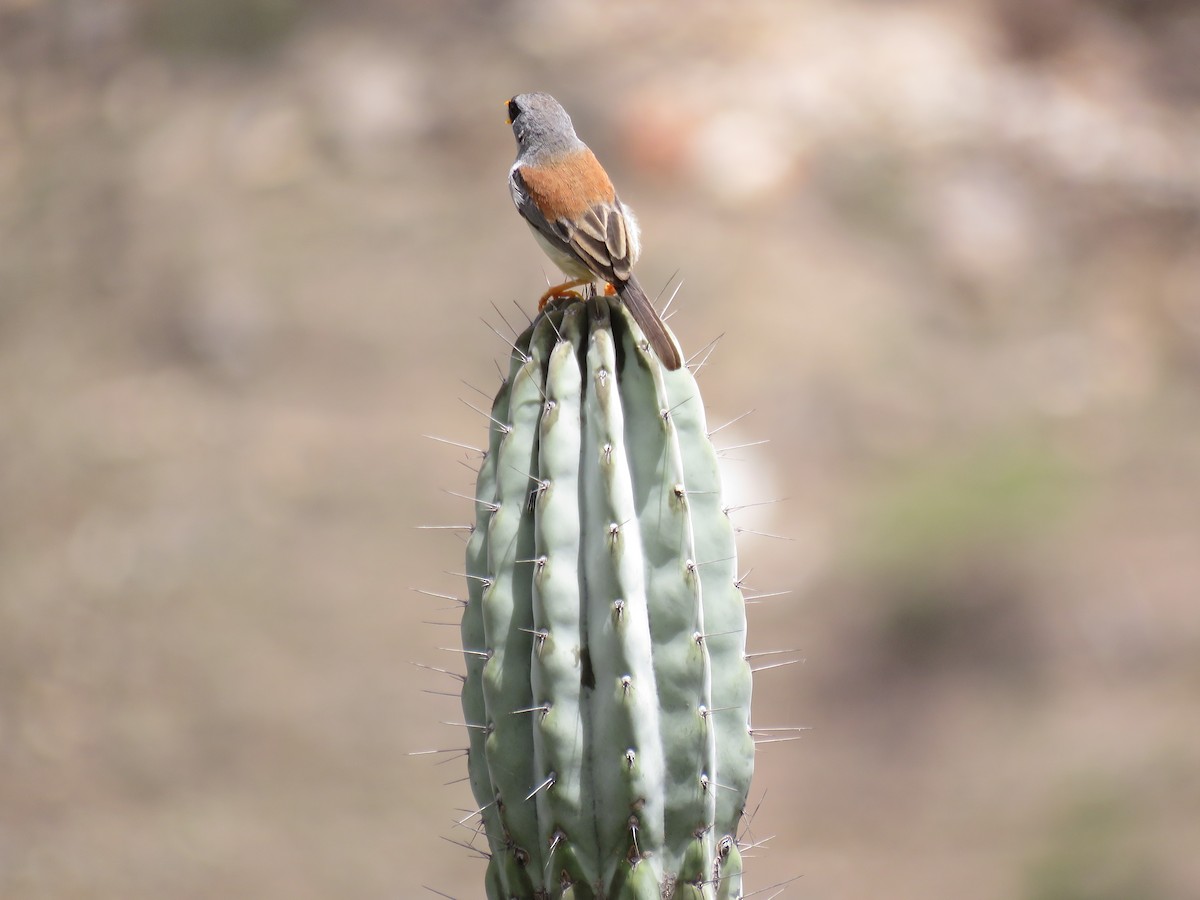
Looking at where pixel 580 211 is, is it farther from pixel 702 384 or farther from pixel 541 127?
pixel 702 384

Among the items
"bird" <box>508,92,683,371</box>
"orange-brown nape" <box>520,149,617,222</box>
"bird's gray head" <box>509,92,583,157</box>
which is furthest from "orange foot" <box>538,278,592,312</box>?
"bird's gray head" <box>509,92,583,157</box>

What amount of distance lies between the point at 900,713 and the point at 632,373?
6.25 m

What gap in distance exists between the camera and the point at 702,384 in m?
11.4

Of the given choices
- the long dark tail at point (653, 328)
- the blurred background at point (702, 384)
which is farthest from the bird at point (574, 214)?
the blurred background at point (702, 384)

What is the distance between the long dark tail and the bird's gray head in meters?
0.69

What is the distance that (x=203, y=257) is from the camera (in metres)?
12.6

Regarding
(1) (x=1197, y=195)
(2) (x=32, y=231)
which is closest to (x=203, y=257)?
(2) (x=32, y=231)

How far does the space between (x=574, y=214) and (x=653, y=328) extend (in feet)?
1.59

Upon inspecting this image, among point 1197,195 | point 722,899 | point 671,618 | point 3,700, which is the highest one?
point 1197,195

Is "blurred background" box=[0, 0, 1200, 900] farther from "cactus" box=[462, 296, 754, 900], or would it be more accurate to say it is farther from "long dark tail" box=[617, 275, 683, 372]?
"cactus" box=[462, 296, 754, 900]

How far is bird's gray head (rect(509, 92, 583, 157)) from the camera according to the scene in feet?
11.5

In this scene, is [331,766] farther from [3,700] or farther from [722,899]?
[722,899]

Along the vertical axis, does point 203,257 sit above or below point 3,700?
above

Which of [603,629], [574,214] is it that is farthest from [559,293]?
[603,629]
